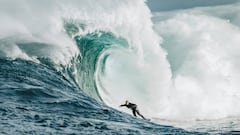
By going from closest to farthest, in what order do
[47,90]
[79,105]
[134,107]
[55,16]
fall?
[79,105], [47,90], [134,107], [55,16]

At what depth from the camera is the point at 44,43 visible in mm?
31562

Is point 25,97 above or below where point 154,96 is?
below

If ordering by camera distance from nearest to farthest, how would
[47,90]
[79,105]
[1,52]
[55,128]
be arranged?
[55,128] < [79,105] < [47,90] < [1,52]

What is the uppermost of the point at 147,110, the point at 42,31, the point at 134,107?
the point at 42,31

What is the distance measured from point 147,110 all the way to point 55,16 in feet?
31.8

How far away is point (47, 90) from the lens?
23000 mm

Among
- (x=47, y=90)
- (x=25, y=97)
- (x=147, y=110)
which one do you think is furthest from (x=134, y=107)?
(x=147, y=110)

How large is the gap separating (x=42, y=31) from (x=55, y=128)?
56.7 feet

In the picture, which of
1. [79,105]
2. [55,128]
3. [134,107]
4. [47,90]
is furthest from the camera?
[134,107]

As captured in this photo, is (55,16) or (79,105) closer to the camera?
(79,105)

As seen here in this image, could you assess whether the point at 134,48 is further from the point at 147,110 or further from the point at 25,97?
the point at 25,97

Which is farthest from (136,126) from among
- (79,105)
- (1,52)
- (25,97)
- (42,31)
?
(42,31)

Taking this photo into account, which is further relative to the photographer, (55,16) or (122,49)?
(122,49)

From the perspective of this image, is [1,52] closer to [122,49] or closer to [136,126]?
[122,49]
